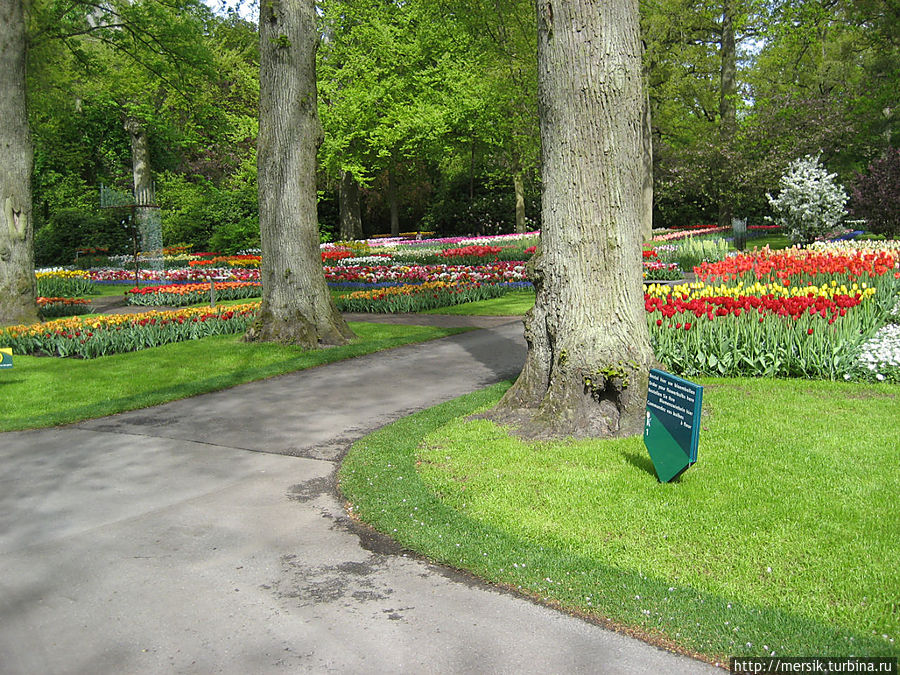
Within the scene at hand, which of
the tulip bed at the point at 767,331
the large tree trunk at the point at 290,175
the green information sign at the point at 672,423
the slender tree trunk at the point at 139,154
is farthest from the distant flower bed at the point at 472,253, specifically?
the slender tree trunk at the point at 139,154

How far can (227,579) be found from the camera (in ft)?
12.8

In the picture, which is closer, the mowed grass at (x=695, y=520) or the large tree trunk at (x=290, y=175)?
the mowed grass at (x=695, y=520)

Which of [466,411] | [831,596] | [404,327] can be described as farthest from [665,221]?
[831,596]

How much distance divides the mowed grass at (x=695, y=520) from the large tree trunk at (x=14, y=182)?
10905 millimetres

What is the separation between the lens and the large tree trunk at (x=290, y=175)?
10.8 metres

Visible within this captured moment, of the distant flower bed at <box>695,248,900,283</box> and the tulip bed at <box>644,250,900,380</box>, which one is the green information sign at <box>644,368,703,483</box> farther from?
the distant flower bed at <box>695,248,900,283</box>

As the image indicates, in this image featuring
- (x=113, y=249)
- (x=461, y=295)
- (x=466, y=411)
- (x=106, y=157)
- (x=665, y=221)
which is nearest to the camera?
(x=466, y=411)

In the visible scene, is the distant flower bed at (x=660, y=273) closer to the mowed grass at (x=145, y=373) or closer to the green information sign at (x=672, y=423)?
the mowed grass at (x=145, y=373)

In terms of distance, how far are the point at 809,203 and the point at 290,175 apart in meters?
18.9

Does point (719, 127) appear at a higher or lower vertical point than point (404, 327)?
higher

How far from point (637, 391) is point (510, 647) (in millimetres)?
3175

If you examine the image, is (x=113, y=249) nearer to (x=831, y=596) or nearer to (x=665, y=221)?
(x=665, y=221)

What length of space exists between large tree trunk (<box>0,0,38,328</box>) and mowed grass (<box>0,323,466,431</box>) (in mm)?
3653

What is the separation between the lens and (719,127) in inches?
1419
